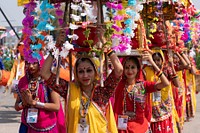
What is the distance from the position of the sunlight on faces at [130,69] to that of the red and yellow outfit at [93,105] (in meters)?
0.95

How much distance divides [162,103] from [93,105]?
261 centimetres

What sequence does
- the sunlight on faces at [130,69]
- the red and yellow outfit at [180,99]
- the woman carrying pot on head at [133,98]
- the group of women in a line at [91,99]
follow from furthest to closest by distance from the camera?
the red and yellow outfit at [180,99], the sunlight on faces at [130,69], the woman carrying pot on head at [133,98], the group of women in a line at [91,99]

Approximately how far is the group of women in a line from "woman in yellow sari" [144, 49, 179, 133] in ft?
0.04

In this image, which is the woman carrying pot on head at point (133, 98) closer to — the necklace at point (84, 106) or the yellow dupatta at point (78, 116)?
the yellow dupatta at point (78, 116)

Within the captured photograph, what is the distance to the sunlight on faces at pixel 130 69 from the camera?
5745 mm

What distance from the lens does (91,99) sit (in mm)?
4738

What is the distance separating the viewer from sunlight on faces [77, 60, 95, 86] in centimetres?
469

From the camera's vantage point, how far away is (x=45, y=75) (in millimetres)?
4633

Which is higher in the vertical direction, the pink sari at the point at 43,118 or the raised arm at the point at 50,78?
the raised arm at the point at 50,78

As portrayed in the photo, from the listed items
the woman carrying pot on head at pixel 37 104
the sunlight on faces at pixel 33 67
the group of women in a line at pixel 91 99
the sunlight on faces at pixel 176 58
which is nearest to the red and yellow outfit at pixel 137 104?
the group of women in a line at pixel 91 99

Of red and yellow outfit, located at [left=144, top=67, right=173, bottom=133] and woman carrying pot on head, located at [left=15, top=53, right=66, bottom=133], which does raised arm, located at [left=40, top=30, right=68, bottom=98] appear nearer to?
woman carrying pot on head, located at [left=15, top=53, right=66, bottom=133]

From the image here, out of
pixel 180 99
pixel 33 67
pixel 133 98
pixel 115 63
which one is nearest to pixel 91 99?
pixel 115 63

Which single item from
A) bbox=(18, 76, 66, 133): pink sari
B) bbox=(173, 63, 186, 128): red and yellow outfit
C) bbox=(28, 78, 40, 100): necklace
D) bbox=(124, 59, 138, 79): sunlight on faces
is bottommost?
bbox=(173, 63, 186, 128): red and yellow outfit

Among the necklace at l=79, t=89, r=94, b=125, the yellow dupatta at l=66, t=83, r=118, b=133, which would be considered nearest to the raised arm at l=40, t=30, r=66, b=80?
the yellow dupatta at l=66, t=83, r=118, b=133
